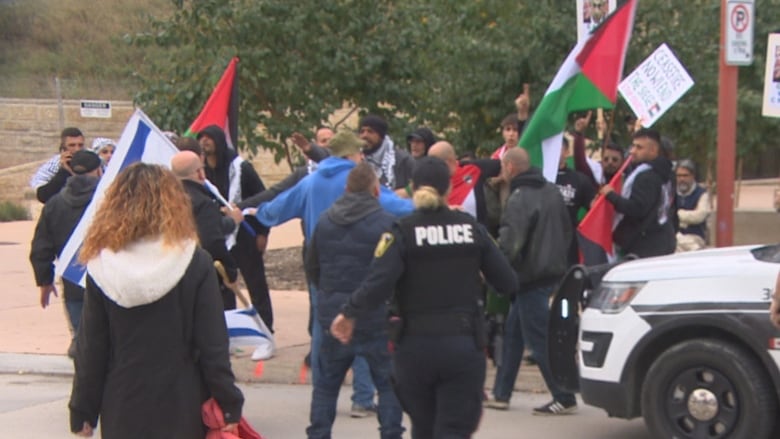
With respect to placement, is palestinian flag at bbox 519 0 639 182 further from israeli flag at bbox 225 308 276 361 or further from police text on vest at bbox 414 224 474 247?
police text on vest at bbox 414 224 474 247

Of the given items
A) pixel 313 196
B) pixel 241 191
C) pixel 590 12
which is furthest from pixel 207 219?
pixel 590 12

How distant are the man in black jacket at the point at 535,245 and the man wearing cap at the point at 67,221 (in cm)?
290

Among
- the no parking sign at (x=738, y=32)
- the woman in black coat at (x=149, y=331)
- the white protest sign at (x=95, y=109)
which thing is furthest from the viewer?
the white protest sign at (x=95, y=109)

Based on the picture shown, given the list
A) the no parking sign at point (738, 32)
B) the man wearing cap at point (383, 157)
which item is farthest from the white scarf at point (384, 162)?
the no parking sign at point (738, 32)

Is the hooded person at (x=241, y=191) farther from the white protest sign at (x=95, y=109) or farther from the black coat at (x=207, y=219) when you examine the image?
the white protest sign at (x=95, y=109)

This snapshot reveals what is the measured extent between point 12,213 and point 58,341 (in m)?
16.7

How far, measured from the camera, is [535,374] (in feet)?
30.4

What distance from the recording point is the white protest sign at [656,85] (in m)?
9.82

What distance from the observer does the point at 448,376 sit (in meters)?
5.71

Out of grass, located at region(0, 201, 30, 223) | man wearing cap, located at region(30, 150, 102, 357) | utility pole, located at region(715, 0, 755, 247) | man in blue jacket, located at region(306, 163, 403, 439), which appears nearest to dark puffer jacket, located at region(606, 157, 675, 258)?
utility pole, located at region(715, 0, 755, 247)

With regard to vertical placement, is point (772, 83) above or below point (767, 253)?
above

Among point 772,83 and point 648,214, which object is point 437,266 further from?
point 772,83

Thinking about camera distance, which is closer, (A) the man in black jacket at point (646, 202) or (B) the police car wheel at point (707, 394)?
(B) the police car wheel at point (707, 394)

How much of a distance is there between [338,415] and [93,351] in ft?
13.2
